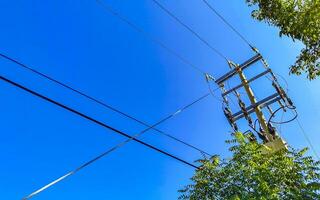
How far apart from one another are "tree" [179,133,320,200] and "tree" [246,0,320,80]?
11.3 ft

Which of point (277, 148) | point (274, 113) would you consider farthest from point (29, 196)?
point (274, 113)

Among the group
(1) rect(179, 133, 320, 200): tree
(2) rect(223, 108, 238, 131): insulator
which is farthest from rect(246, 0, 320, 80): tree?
(2) rect(223, 108, 238, 131): insulator

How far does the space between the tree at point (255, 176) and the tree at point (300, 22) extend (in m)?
3.43

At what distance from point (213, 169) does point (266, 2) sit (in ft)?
19.9

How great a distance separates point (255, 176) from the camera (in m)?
11.2

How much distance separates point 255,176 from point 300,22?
15.7ft

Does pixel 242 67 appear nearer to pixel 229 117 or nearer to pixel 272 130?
pixel 229 117

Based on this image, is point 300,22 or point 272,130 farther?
point 272,130

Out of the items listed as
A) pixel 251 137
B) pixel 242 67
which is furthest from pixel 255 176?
pixel 242 67

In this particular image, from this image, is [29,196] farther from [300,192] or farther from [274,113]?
[274,113]

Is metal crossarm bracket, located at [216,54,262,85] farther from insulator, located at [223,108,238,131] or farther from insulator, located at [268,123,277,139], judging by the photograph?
insulator, located at [268,123,277,139]

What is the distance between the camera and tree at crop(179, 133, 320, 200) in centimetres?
1072

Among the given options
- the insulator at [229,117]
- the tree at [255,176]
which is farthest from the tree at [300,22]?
the insulator at [229,117]

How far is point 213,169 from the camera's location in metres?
13.0
